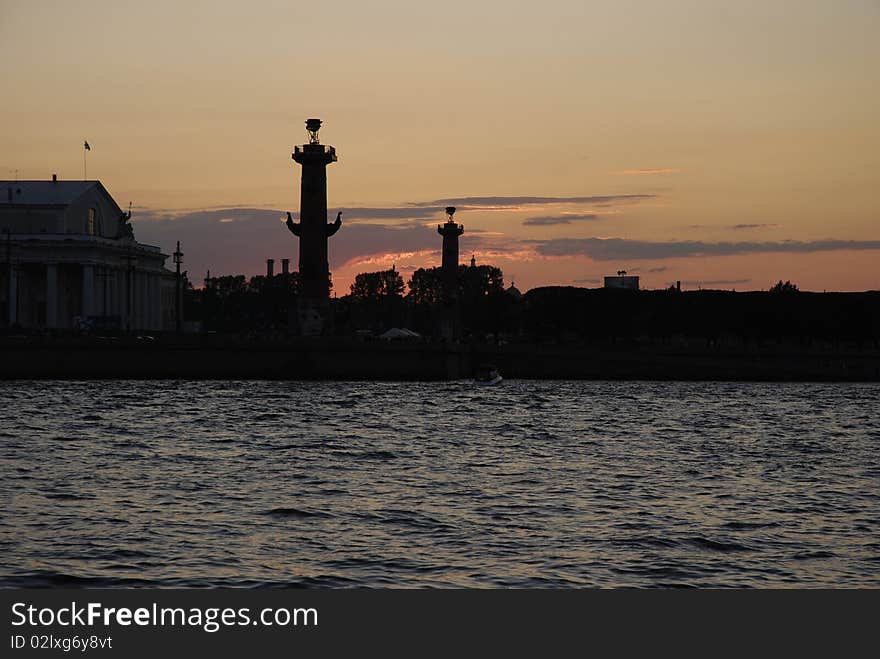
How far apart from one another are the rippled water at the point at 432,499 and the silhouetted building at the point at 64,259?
52.6 m

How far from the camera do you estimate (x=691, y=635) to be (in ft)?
Answer: 36.7

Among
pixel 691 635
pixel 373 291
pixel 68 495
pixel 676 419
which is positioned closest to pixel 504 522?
pixel 68 495

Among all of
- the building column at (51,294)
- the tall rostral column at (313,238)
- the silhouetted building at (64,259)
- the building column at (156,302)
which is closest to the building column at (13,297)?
the silhouetted building at (64,259)

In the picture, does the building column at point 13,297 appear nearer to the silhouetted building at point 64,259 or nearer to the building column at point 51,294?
the silhouetted building at point 64,259

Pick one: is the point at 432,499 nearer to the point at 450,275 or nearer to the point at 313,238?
the point at 313,238

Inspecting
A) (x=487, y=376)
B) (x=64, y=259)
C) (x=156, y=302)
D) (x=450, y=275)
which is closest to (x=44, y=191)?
(x=64, y=259)

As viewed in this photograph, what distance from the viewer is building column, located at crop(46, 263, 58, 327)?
3898 inches

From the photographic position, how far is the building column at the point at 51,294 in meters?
99.0

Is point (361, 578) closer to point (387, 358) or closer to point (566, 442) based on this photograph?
point (566, 442)

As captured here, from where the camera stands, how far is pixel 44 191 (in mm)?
104125

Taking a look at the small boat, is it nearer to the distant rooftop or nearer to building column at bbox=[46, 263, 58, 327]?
building column at bbox=[46, 263, 58, 327]

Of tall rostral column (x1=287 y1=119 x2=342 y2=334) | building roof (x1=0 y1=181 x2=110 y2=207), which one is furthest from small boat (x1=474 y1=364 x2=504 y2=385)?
building roof (x1=0 y1=181 x2=110 y2=207)

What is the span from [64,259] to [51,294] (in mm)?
2888

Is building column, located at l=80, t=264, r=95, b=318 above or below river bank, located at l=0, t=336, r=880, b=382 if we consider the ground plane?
above
